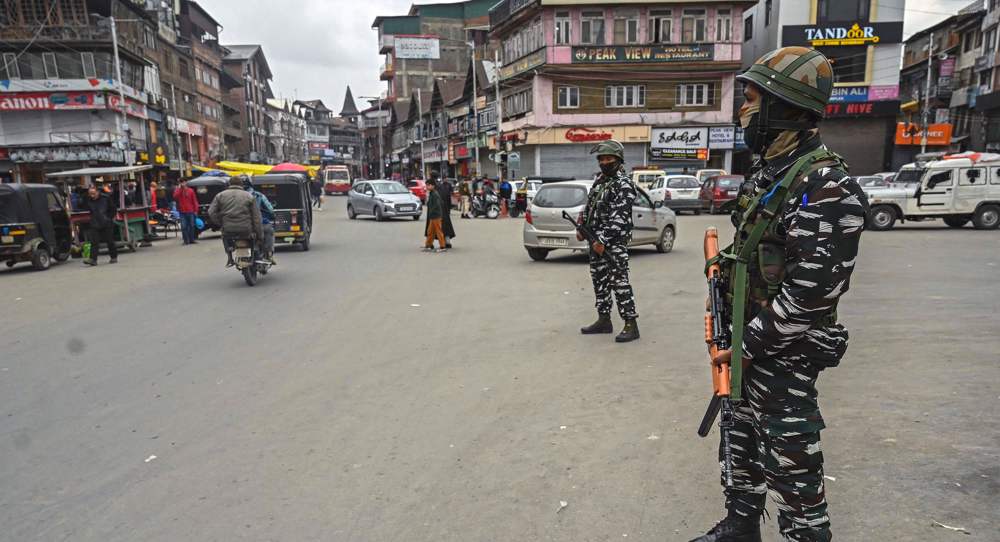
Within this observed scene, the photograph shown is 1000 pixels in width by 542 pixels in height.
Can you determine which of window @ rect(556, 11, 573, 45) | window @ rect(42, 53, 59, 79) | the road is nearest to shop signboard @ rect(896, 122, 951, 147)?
window @ rect(556, 11, 573, 45)

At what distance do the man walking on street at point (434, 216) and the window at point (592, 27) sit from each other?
25.3m

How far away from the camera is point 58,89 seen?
118ft

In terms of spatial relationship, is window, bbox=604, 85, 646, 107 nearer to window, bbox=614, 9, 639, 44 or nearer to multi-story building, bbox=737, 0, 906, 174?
window, bbox=614, 9, 639, 44

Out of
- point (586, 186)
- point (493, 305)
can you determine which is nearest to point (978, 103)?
point (586, 186)

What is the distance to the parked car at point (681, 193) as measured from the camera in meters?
26.5

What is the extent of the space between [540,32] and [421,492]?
37296mm

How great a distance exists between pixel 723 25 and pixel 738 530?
39368 mm

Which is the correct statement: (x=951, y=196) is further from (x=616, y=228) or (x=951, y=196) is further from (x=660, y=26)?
(x=660, y=26)

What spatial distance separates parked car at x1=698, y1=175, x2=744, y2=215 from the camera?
25719 mm

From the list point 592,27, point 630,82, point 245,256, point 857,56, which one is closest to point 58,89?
point 592,27

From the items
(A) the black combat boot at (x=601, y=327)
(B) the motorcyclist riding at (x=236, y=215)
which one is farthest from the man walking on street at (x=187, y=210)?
(A) the black combat boot at (x=601, y=327)

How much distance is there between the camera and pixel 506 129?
42.6m

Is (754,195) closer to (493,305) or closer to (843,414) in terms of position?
(843,414)

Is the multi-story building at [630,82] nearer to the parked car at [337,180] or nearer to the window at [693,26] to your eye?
the window at [693,26]
